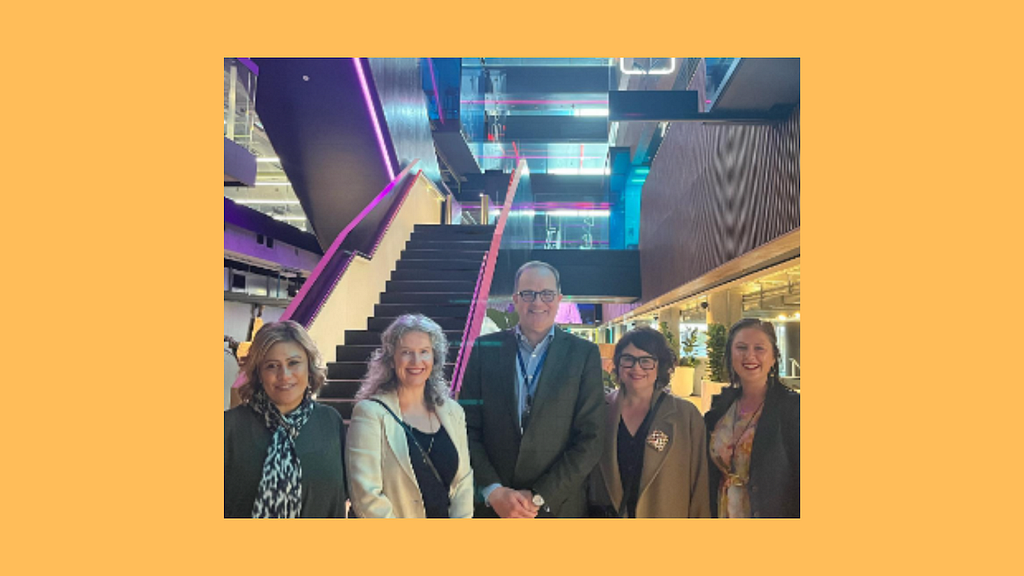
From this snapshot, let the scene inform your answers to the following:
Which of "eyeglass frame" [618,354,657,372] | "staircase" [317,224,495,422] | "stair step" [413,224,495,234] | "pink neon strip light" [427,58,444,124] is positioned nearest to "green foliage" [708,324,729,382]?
"eyeglass frame" [618,354,657,372]

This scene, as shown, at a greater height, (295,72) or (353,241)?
(295,72)

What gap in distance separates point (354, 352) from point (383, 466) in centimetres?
82

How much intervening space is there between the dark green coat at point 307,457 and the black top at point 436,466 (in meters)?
0.38

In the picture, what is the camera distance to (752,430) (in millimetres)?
3307

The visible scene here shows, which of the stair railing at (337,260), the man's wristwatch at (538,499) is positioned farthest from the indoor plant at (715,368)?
the stair railing at (337,260)

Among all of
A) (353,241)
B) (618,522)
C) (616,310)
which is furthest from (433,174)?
(618,522)

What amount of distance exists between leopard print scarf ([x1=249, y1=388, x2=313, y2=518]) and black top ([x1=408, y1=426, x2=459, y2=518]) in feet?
1.88

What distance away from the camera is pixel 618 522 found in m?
3.33

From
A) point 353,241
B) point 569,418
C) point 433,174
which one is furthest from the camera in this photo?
point 433,174

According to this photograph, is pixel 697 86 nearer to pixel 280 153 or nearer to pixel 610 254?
pixel 280 153

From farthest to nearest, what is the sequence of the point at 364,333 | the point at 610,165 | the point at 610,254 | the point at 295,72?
the point at 610,254
the point at 610,165
the point at 295,72
the point at 364,333

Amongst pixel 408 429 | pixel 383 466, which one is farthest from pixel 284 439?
pixel 408 429

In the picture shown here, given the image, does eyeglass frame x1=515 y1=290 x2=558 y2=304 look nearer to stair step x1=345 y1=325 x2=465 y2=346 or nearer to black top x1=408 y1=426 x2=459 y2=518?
stair step x1=345 y1=325 x2=465 y2=346

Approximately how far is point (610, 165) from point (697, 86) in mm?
3077
